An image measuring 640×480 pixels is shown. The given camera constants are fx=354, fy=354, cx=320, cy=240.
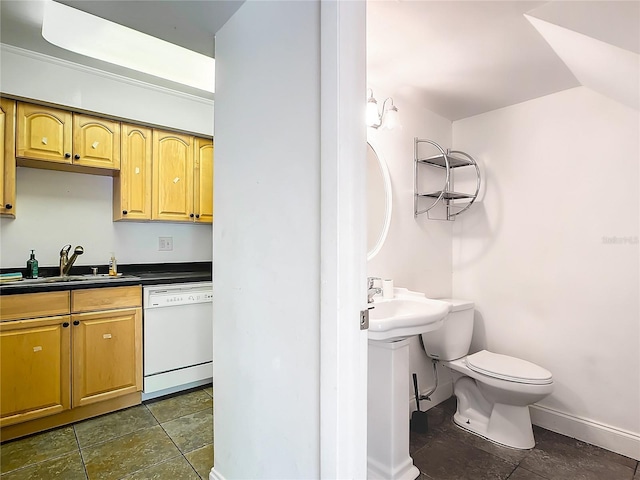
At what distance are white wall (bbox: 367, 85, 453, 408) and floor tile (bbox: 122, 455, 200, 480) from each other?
1.40 m

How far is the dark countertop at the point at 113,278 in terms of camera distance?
2.02m

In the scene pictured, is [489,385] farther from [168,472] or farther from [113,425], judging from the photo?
[113,425]

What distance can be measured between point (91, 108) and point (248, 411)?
2.23 m

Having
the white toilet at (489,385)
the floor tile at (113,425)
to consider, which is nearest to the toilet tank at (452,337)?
the white toilet at (489,385)

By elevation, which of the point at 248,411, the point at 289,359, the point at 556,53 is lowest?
the point at 248,411

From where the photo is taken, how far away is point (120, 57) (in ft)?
7.65

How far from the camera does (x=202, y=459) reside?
1.81m

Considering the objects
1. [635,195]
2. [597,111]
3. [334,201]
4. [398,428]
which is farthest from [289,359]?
[597,111]

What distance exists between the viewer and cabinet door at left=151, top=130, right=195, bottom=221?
8.98ft

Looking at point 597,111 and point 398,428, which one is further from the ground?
point 597,111

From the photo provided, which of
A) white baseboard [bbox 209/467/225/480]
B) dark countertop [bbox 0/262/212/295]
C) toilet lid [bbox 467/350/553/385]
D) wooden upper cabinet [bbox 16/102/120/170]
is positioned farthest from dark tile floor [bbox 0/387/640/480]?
wooden upper cabinet [bbox 16/102/120/170]

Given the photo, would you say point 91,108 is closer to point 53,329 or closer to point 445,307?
point 53,329

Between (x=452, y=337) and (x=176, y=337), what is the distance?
1.92 metres

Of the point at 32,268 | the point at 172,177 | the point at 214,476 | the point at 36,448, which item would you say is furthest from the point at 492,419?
the point at 32,268
